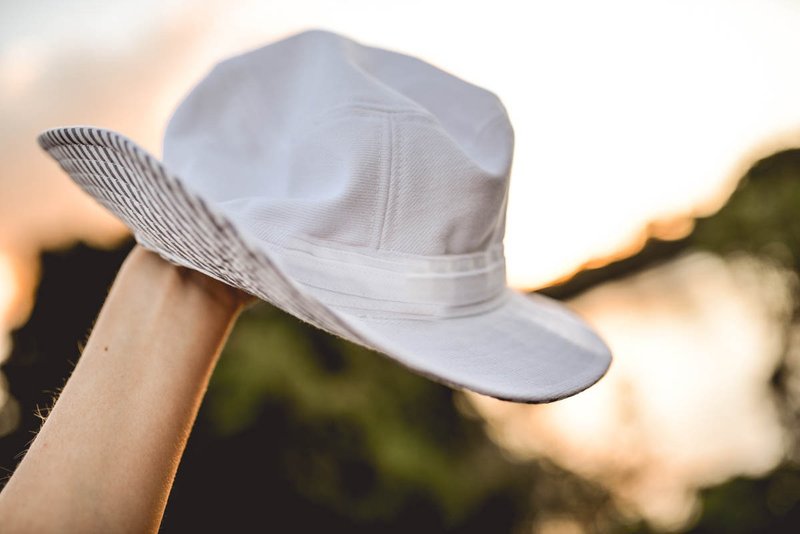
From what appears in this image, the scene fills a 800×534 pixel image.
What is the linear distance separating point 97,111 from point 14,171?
0.35 m

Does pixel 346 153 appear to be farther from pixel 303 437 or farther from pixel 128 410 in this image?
pixel 303 437

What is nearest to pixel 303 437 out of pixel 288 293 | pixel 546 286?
pixel 546 286

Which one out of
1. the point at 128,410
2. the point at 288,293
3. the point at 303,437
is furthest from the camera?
the point at 303,437

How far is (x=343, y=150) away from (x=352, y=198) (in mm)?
63

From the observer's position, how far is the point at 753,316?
3.00 metres

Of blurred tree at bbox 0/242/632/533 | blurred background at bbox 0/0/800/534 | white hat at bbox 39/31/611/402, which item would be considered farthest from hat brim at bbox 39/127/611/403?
blurred tree at bbox 0/242/632/533

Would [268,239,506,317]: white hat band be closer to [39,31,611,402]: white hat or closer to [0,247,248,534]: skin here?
[39,31,611,402]: white hat

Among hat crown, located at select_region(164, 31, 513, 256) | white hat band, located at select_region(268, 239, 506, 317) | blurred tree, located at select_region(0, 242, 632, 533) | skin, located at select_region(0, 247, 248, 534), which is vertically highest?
hat crown, located at select_region(164, 31, 513, 256)

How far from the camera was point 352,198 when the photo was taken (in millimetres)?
697

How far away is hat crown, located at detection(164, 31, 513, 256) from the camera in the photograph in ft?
2.32

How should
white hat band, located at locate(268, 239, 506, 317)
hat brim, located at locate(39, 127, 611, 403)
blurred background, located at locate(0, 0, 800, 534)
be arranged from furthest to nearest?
blurred background, located at locate(0, 0, 800, 534) < white hat band, located at locate(268, 239, 506, 317) < hat brim, located at locate(39, 127, 611, 403)

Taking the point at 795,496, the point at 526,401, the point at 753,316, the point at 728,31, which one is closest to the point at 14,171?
the point at 526,401

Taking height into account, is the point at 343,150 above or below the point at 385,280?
above

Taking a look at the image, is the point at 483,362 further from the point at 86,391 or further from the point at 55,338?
the point at 55,338
